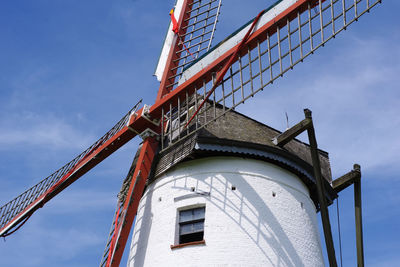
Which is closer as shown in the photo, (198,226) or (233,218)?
(233,218)

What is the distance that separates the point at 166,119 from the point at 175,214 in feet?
6.79

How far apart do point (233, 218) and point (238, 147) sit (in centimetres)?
138

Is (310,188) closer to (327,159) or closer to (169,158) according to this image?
(327,159)

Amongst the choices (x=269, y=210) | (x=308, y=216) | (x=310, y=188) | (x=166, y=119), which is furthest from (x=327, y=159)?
(x=166, y=119)

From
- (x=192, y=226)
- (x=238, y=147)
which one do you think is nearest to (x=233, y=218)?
(x=192, y=226)

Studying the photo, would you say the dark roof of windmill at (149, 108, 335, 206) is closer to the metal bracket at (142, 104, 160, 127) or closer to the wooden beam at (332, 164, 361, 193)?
the wooden beam at (332, 164, 361, 193)

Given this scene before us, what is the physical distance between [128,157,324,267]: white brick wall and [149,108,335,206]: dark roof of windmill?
165mm

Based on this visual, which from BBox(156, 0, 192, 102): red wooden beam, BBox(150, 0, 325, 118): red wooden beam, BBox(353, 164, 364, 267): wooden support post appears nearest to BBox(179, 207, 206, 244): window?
BBox(150, 0, 325, 118): red wooden beam

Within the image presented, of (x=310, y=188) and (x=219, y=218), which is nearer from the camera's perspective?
(x=219, y=218)

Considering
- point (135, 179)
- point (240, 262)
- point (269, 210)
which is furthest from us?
point (135, 179)

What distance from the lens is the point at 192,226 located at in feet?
35.4

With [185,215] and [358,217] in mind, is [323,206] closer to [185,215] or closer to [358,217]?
[358,217]

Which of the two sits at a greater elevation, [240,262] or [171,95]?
[171,95]

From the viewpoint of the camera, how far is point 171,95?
11.6 metres
